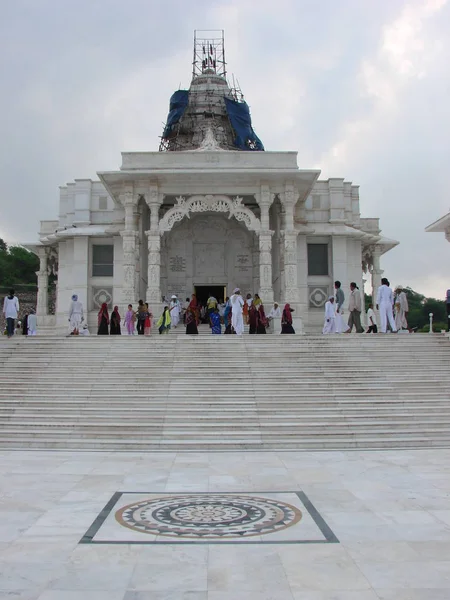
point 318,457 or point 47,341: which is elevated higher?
point 47,341

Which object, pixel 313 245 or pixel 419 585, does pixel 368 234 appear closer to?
pixel 313 245

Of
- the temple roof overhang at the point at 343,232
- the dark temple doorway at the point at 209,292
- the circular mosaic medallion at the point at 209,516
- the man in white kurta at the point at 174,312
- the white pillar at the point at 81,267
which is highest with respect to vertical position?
the temple roof overhang at the point at 343,232

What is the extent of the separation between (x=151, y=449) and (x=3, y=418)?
3186 millimetres

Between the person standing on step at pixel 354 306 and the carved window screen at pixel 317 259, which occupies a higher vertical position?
the carved window screen at pixel 317 259

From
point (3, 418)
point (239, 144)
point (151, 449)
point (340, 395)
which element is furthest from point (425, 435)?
point (239, 144)

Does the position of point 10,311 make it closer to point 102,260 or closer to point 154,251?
point 154,251

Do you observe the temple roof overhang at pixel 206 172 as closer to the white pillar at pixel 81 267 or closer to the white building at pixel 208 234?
the white building at pixel 208 234

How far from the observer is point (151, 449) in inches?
409

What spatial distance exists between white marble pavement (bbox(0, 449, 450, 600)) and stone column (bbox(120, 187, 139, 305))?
45.6ft

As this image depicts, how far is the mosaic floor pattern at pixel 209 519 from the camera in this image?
5.34m

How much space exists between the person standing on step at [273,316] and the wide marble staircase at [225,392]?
13.9ft

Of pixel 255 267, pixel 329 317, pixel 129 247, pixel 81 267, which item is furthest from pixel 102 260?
pixel 329 317

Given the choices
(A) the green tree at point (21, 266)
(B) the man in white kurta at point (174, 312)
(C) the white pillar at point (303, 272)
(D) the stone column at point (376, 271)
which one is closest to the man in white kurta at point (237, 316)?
(B) the man in white kurta at point (174, 312)

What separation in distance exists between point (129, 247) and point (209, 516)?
58.5 feet
